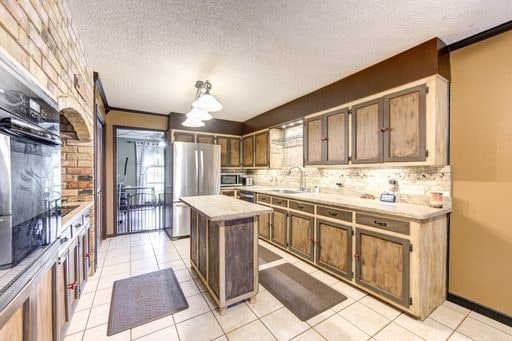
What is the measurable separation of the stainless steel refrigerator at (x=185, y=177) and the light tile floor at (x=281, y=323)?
5.78 ft

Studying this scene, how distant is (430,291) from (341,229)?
2.95ft

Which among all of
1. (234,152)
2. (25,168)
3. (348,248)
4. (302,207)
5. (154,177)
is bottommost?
(348,248)

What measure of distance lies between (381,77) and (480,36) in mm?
800

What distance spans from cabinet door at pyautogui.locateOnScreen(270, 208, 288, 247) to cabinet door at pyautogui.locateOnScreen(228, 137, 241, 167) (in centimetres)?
202

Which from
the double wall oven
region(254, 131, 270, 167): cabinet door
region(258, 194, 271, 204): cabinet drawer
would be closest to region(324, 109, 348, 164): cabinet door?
region(258, 194, 271, 204): cabinet drawer

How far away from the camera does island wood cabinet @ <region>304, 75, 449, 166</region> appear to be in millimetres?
2100

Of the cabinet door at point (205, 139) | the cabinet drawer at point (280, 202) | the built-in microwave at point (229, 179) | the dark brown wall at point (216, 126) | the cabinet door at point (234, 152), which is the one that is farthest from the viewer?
the cabinet door at point (234, 152)

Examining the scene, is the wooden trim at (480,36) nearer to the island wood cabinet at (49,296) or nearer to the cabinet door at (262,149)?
the cabinet door at (262,149)

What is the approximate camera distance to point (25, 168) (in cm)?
92

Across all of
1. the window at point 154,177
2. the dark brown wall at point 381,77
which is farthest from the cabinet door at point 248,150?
the window at point 154,177

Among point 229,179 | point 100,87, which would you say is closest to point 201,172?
point 229,179

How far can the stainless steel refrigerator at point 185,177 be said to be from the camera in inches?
163

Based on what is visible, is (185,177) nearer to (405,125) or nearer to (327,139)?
(327,139)

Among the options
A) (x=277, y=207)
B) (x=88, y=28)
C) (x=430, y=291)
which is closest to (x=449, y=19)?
(x=430, y=291)
